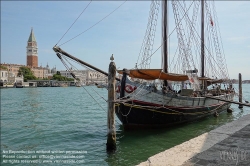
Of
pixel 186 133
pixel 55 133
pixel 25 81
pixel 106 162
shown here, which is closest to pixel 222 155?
pixel 106 162

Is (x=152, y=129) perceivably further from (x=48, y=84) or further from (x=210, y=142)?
(x=48, y=84)

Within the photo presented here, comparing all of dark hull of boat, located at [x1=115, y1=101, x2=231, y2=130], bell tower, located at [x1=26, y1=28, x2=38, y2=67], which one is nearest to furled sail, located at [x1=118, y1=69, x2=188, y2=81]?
dark hull of boat, located at [x1=115, y1=101, x2=231, y2=130]

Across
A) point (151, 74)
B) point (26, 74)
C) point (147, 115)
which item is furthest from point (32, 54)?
point (147, 115)

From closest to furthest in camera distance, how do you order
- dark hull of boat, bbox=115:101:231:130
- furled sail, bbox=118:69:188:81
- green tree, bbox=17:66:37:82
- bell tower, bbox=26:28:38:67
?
dark hull of boat, bbox=115:101:231:130, furled sail, bbox=118:69:188:81, green tree, bbox=17:66:37:82, bell tower, bbox=26:28:38:67

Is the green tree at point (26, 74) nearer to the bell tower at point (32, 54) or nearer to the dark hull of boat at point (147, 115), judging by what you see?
the bell tower at point (32, 54)

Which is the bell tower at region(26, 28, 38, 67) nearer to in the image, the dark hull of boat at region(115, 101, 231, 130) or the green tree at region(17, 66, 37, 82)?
the green tree at region(17, 66, 37, 82)

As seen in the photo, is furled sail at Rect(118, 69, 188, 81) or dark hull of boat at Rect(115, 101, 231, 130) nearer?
dark hull of boat at Rect(115, 101, 231, 130)

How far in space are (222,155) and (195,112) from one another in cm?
1118

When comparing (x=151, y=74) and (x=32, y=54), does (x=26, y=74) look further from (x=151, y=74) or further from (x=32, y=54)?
(x=151, y=74)

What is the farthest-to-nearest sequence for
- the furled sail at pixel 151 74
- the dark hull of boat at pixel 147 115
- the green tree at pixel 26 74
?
the green tree at pixel 26 74 → the furled sail at pixel 151 74 → the dark hull of boat at pixel 147 115

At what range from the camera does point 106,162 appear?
929 cm

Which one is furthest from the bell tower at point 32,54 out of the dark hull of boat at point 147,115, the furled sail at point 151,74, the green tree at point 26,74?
the dark hull of boat at point 147,115

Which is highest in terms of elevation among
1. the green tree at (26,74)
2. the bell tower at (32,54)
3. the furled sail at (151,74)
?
the bell tower at (32,54)

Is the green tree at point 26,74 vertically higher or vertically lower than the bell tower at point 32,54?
lower
